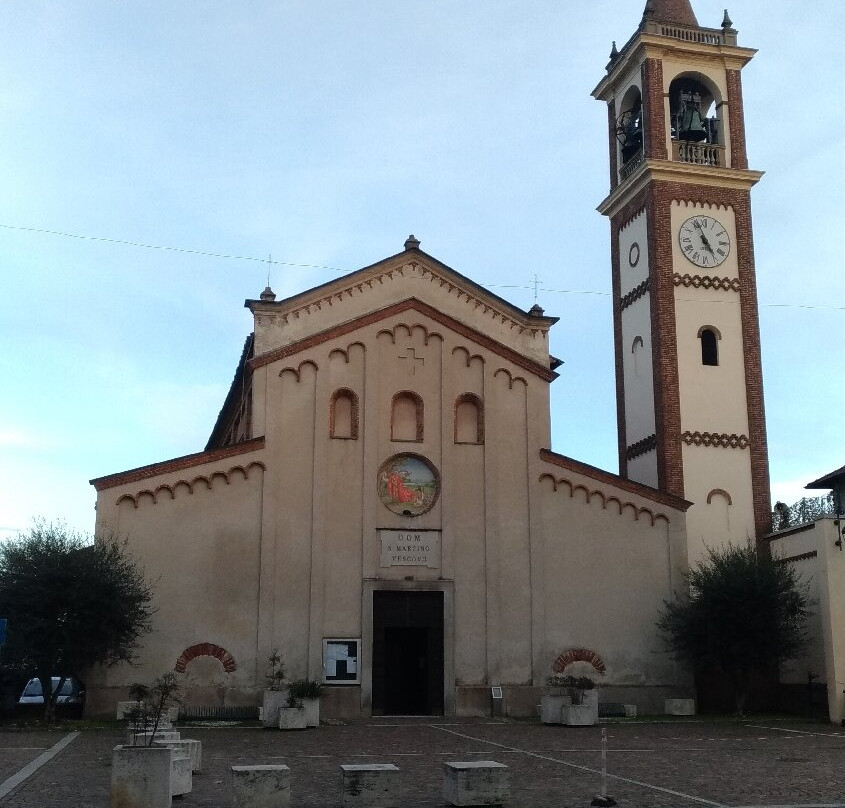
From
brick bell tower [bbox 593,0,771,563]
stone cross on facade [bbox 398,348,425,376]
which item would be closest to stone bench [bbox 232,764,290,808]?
stone cross on facade [bbox 398,348,425,376]

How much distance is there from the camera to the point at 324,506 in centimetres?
2856

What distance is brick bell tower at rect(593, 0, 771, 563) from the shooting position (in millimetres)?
32781

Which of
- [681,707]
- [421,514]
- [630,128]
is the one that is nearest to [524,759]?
[421,514]

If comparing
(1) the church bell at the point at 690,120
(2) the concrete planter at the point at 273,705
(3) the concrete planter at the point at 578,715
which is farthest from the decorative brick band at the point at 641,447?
(2) the concrete planter at the point at 273,705

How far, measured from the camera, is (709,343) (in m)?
34.2

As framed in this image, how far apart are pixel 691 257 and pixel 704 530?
898cm

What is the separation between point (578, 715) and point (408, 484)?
8.03 metres

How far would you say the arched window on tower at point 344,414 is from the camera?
96.4ft

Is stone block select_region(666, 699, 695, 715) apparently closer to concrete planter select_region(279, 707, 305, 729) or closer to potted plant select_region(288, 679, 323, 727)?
potted plant select_region(288, 679, 323, 727)

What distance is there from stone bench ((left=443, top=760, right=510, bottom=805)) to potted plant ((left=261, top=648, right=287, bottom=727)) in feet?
40.5

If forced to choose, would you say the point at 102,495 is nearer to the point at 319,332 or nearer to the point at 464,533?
the point at 319,332

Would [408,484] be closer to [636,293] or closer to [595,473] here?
[595,473]

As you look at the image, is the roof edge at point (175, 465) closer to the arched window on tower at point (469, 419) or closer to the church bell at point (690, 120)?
the arched window on tower at point (469, 419)

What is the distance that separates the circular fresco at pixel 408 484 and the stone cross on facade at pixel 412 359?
2.59m
